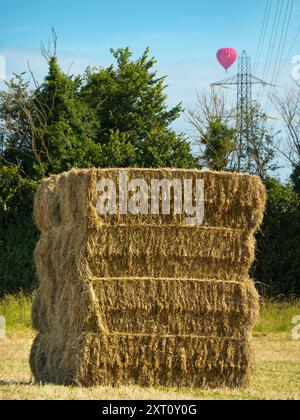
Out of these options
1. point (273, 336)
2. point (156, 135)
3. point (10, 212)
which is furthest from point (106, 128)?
point (273, 336)

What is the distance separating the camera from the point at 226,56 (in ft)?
93.6

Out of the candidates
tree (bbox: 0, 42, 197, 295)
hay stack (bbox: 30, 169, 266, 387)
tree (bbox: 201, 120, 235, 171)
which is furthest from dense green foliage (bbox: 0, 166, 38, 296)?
tree (bbox: 201, 120, 235, 171)

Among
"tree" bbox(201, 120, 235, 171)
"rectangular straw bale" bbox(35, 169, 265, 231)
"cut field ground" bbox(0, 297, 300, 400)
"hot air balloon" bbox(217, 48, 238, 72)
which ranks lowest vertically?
"cut field ground" bbox(0, 297, 300, 400)

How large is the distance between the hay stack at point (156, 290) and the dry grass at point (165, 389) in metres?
0.31

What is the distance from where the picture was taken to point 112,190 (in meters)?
8.09

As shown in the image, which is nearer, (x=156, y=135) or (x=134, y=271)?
(x=134, y=271)

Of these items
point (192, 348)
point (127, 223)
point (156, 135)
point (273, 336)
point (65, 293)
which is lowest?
point (273, 336)

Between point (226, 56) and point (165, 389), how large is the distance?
21.7m

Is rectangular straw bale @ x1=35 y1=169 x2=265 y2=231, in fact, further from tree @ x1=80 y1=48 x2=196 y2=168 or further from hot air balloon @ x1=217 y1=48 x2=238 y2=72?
hot air balloon @ x1=217 y1=48 x2=238 y2=72

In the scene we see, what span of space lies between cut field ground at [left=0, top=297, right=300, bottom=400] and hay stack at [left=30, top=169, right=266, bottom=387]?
0.32 metres

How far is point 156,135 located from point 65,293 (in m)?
12.2

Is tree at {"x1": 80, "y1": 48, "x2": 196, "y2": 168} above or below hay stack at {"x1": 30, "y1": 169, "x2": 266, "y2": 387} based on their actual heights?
above

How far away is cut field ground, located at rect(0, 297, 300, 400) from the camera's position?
738 centimetres
